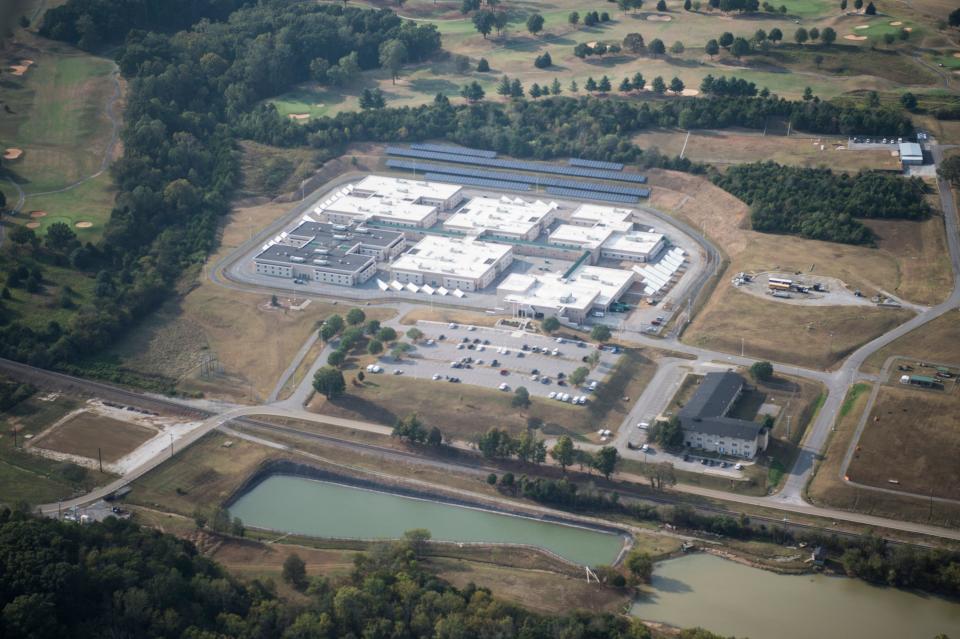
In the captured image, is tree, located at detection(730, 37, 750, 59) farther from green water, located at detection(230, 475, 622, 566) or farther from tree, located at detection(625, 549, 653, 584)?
tree, located at detection(625, 549, 653, 584)

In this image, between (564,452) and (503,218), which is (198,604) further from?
(503,218)

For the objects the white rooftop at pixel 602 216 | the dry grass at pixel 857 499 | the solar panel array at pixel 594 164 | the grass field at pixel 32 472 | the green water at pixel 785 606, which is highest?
the solar panel array at pixel 594 164

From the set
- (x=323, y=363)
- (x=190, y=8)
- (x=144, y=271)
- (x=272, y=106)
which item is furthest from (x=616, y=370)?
(x=190, y=8)

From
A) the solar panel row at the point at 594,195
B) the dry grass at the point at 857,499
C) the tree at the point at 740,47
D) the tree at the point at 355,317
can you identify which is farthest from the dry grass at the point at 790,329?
the tree at the point at 740,47

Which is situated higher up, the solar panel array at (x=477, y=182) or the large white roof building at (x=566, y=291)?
the solar panel array at (x=477, y=182)

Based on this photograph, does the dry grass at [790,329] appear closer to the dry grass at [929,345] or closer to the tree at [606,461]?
the dry grass at [929,345]

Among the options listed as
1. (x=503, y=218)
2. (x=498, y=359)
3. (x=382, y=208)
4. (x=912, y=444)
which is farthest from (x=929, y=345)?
(x=382, y=208)
